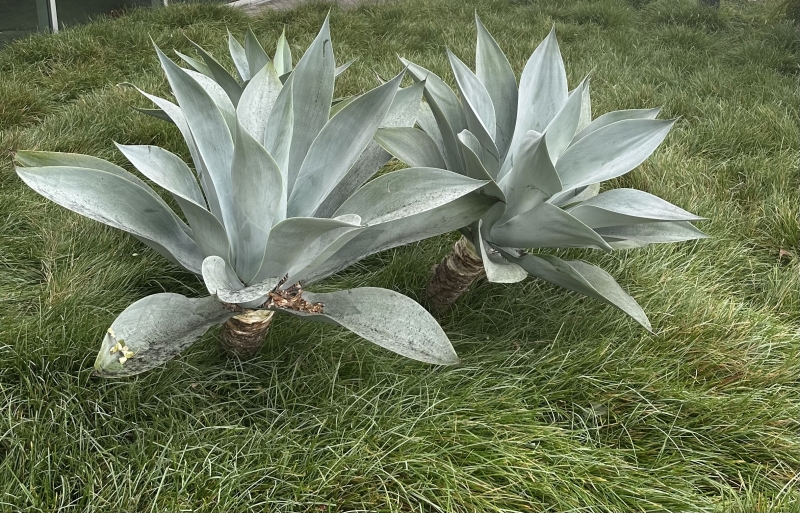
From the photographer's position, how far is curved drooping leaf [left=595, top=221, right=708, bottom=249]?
1.30 meters

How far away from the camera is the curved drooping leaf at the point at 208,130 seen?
107 cm

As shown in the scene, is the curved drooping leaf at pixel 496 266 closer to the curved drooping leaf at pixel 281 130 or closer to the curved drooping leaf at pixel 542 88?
the curved drooping leaf at pixel 542 88

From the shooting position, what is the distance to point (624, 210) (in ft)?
4.18

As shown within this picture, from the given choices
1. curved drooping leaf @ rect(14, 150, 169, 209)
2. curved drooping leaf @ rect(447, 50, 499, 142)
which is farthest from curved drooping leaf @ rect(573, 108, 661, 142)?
curved drooping leaf @ rect(14, 150, 169, 209)

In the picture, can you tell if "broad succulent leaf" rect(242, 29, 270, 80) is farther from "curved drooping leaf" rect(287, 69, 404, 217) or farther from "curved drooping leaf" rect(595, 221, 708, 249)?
"curved drooping leaf" rect(595, 221, 708, 249)

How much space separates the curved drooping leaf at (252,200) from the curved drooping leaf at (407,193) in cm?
15

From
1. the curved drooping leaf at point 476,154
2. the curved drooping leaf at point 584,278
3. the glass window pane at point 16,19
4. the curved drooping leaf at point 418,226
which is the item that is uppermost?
the glass window pane at point 16,19

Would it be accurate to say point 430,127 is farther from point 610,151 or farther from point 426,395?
point 426,395

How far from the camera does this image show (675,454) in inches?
52.9

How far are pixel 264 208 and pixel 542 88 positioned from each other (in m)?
0.77

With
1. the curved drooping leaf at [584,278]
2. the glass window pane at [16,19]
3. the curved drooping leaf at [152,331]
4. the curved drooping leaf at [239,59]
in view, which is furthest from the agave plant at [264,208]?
the glass window pane at [16,19]

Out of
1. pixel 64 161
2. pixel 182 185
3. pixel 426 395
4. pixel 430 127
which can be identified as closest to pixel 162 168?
pixel 182 185

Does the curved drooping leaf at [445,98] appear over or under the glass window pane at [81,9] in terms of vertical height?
under

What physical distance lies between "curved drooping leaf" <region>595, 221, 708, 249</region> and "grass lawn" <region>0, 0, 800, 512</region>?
33 centimetres
